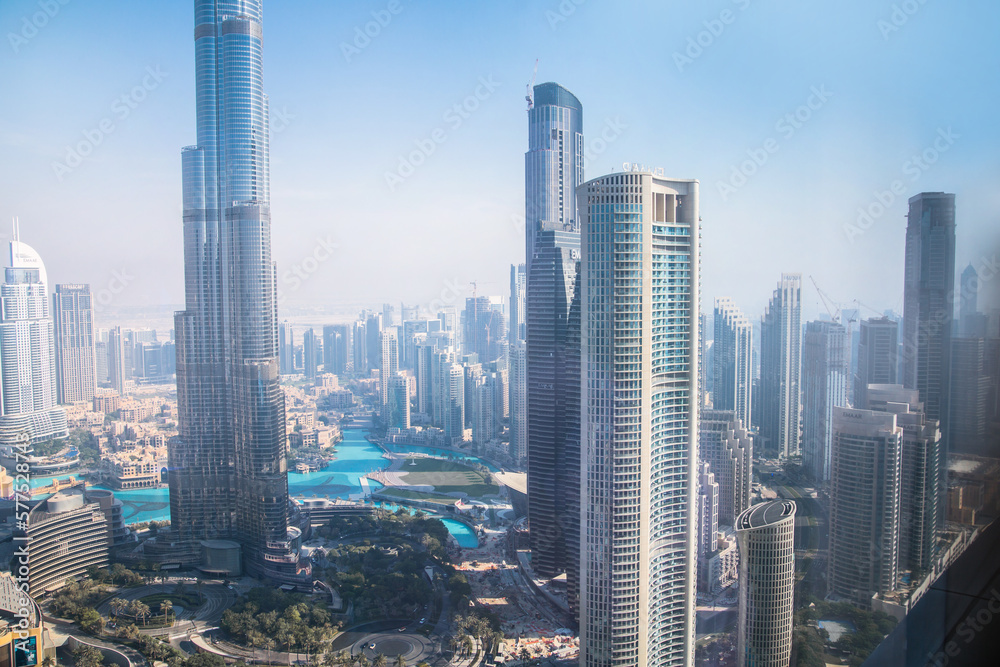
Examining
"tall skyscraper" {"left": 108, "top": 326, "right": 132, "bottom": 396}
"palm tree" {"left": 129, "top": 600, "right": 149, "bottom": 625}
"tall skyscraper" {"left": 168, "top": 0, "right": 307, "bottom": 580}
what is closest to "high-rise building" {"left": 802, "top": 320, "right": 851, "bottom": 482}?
"tall skyscraper" {"left": 168, "top": 0, "right": 307, "bottom": 580}

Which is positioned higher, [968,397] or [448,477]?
[968,397]

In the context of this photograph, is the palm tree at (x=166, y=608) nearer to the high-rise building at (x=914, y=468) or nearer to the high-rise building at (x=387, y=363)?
the high-rise building at (x=914, y=468)

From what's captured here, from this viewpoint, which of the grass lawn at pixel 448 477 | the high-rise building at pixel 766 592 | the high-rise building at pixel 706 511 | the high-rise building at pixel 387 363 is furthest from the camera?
the high-rise building at pixel 387 363

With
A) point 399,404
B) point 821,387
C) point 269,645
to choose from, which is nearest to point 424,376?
point 399,404

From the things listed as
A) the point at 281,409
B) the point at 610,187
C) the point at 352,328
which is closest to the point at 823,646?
the point at 610,187

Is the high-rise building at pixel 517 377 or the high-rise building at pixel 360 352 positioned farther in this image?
the high-rise building at pixel 360 352

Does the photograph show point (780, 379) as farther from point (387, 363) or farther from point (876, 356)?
point (387, 363)

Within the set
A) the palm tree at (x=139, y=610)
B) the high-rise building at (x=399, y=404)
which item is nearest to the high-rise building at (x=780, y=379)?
the palm tree at (x=139, y=610)
